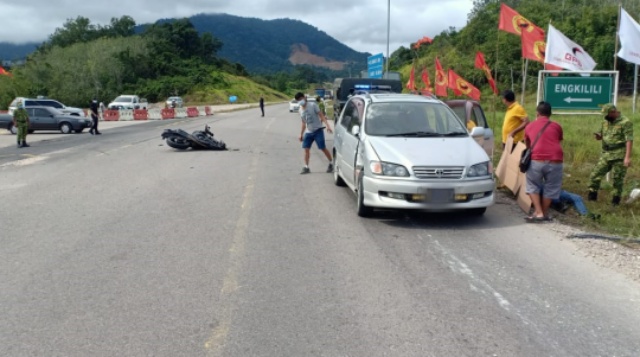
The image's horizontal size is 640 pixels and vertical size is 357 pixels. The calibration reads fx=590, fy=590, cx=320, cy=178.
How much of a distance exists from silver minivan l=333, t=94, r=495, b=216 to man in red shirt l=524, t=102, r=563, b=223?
0.68m

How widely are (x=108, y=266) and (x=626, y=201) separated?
25.9ft

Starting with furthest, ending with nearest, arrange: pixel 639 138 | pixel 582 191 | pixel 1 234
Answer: pixel 639 138 < pixel 582 191 < pixel 1 234

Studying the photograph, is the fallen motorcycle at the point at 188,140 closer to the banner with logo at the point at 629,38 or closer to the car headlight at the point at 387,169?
the car headlight at the point at 387,169

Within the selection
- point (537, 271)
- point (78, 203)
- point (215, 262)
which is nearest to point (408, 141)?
point (537, 271)

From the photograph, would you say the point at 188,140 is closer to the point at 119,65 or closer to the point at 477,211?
the point at 477,211

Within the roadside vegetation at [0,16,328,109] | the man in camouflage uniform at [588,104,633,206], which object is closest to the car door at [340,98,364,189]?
the man in camouflage uniform at [588,104,633,206]

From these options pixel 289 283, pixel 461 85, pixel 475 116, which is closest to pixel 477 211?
pixel 289 283

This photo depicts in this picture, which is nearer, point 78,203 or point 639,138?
point 78,203

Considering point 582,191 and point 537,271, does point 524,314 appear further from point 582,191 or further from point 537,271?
point 582,191

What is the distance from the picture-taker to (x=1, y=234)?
7285 mm

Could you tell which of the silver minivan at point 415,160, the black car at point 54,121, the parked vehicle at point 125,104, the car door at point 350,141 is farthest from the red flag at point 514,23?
the parked vehicle at point 125,104

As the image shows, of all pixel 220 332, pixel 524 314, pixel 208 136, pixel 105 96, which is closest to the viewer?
pixel 220 332

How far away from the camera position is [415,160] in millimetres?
7633

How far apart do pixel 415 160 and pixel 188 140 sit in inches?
423
